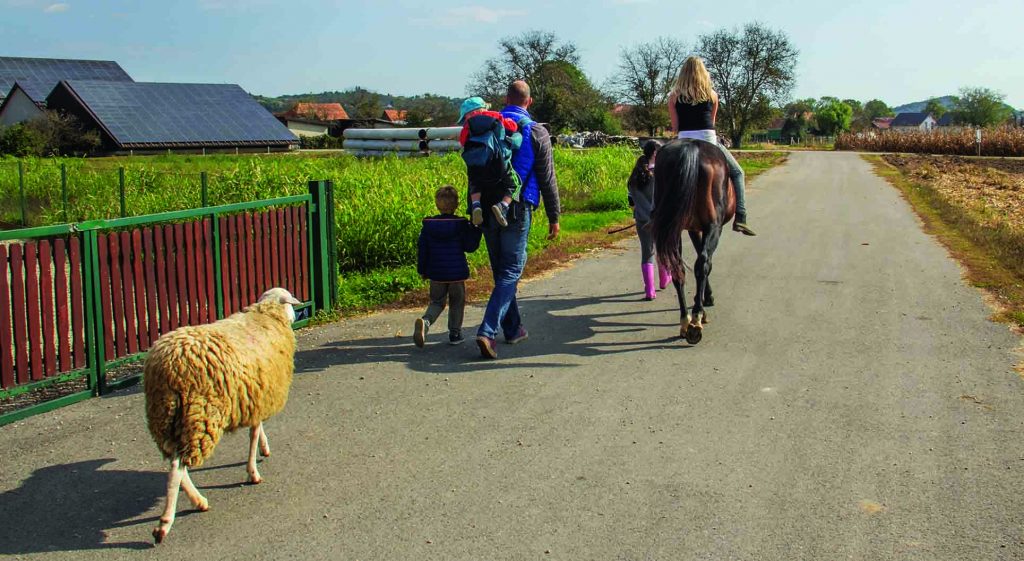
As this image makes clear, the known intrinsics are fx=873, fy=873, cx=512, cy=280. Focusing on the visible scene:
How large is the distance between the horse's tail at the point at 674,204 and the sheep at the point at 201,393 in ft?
13.7

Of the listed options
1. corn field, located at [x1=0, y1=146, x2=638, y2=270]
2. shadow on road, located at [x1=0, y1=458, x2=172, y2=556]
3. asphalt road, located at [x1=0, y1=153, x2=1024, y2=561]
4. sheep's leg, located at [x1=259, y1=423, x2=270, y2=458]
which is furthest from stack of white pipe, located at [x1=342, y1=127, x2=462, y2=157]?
shadow on road, located at [x1=0, y1=458, x2=172, y2=556]

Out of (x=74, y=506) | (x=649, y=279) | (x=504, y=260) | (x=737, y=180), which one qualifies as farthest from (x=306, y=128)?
(x=74, y=506)

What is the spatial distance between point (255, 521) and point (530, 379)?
9.25 ft

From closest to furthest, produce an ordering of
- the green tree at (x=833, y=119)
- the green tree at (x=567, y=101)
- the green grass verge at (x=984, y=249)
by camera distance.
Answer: the green grass verge at (x=984, y=249)
the green tree at (x=567, y=101)
the green tree at (x=833, y=119)

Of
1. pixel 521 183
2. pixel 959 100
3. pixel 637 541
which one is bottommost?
pixel 637 541

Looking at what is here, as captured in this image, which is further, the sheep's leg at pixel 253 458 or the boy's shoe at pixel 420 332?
the boy's shoe at pixel 420 332

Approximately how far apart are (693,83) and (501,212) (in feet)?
8.96

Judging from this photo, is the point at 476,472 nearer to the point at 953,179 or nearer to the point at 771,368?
the point at 771,368

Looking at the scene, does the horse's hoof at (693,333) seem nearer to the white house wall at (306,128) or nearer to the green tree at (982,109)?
the white house wall at (306,128)

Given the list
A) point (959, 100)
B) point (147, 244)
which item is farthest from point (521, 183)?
point (959, 100)

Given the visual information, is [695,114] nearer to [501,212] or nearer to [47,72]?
[501,212]

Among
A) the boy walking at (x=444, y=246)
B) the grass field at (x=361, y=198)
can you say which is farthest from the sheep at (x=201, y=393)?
the grass field at (x=361, y=198)

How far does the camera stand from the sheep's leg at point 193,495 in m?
4.41

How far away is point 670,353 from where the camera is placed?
7.59 m
